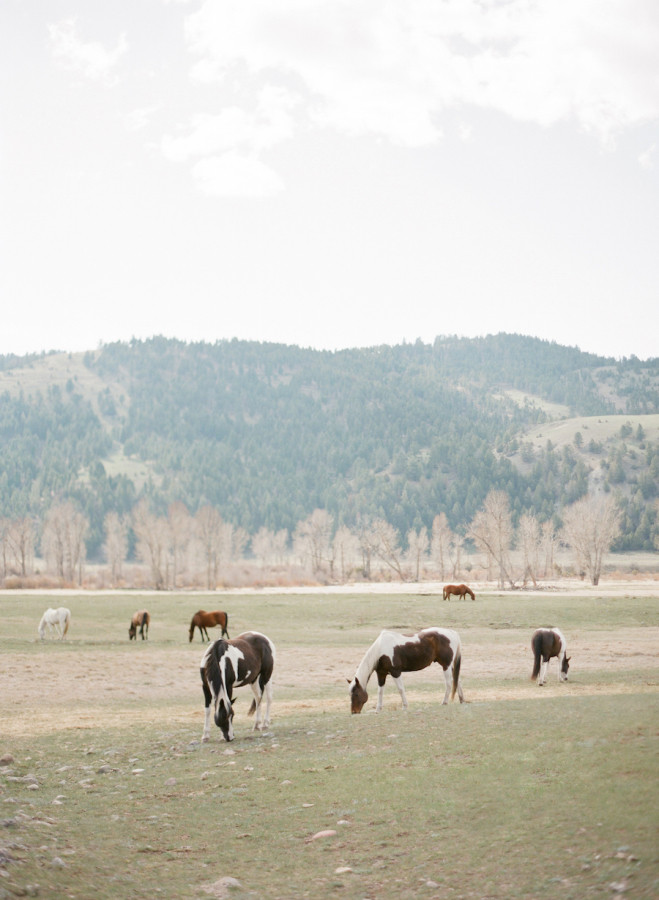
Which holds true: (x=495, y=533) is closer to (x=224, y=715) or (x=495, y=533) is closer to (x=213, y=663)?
(x=213, y=663)

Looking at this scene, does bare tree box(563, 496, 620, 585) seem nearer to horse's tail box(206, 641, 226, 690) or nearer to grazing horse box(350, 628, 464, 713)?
grazing horse box(350, 628, 464, 713)

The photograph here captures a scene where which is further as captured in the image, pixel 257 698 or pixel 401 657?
pixel 401 657

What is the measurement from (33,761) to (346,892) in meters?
8.90

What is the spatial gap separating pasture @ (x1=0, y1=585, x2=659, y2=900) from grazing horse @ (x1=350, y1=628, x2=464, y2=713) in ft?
4.20

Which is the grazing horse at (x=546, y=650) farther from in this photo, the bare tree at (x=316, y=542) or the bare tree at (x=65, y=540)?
the bare tree at (x=65, y=540)

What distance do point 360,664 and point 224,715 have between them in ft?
15.2

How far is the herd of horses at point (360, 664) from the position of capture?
1562 cm

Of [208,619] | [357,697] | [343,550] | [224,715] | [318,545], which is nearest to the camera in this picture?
[224,715]

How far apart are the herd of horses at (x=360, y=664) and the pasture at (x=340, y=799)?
0.81 metres

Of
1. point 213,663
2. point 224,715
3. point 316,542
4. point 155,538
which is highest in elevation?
point 213,663

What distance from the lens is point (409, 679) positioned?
96.4 feet

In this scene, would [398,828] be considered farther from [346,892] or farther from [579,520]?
[579,520]

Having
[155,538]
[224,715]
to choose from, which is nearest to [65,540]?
[155,538]

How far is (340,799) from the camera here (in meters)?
10.4
